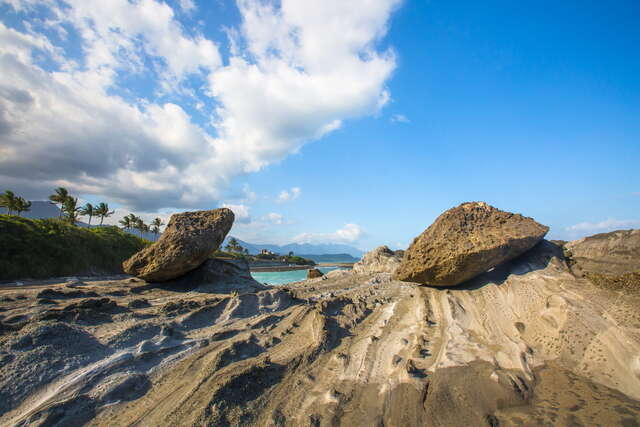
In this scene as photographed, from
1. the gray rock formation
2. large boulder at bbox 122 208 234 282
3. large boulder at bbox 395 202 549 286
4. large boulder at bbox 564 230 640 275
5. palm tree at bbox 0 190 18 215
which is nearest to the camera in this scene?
large boulder at bbox 564 230 640 275

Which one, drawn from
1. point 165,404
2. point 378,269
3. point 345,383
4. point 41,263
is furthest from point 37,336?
point 378,269

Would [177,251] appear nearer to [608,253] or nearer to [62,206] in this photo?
[608,253]

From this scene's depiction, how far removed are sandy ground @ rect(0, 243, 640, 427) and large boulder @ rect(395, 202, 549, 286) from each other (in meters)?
0.59

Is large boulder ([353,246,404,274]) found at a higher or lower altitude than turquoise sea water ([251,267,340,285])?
higher

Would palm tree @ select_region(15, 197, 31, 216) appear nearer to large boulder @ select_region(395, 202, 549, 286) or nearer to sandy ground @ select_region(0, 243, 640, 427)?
sandy ground @ select_region(0, 243, 640, 427)

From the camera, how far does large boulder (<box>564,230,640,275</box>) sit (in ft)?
18.6

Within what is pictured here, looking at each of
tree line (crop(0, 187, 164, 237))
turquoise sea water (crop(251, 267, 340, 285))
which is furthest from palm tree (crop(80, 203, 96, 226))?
turquoise sea water (crop(251, 267, 340, 285))

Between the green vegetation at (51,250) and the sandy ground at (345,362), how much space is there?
1031 cm

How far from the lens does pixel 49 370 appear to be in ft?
13.7

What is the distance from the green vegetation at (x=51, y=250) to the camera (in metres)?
14.1

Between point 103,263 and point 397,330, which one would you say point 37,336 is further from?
point 103,263

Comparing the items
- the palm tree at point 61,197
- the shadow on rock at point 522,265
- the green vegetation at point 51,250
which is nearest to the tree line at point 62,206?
the palm tree at point 61,197

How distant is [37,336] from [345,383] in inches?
A: 224

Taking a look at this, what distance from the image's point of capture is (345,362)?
203 inches
